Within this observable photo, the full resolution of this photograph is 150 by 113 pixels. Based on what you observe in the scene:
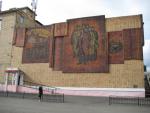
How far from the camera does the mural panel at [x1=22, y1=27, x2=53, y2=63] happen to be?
3052 centimetres

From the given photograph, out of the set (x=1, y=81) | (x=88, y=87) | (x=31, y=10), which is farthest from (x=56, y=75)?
(x=31, y=10)

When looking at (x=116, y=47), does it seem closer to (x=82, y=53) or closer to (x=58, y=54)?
(x=82, y=53)

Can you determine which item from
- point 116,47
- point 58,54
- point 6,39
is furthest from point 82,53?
point 6,39

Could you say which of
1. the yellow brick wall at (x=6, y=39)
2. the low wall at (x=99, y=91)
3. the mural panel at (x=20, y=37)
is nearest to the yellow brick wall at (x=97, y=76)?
the low wall at (x=99, y=91)

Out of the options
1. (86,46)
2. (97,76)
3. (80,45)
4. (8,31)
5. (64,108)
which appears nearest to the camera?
(64,108)

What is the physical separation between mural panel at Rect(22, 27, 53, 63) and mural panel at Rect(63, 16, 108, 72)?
3064mm

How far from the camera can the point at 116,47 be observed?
86.9ft

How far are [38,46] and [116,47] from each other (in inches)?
474

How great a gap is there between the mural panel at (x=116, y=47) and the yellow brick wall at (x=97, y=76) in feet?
1.98

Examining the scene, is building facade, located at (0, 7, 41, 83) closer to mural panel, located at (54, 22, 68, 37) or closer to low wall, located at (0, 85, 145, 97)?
low wall, located at (0, 85, 145, 97)

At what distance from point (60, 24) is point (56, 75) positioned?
779 centimetres

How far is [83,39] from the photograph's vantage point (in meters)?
28.4

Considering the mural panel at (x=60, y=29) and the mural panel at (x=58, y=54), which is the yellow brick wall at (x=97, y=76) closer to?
the mural panel at (x=58, y=54)

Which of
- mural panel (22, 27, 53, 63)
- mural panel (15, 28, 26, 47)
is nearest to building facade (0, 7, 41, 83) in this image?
mural panel (15, 28, 26, 47)
